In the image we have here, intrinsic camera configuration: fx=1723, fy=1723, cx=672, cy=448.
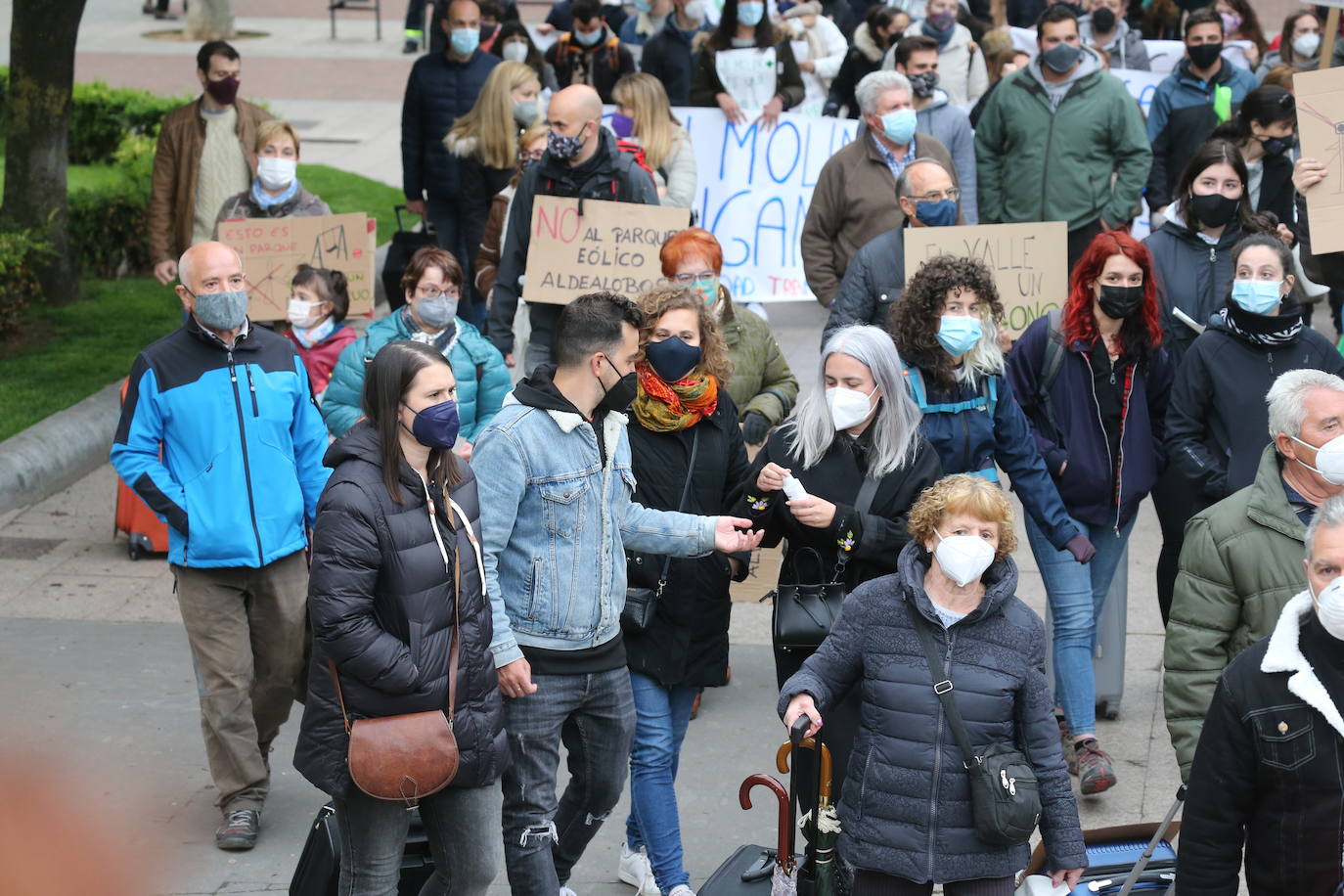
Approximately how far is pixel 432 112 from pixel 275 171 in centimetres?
240

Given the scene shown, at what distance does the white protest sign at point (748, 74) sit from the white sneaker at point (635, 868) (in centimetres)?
653

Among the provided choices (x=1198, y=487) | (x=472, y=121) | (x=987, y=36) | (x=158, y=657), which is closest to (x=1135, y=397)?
(x=1198, y=487)

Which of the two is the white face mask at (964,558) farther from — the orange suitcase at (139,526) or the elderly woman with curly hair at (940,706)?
the orange suitcase at (139,526)

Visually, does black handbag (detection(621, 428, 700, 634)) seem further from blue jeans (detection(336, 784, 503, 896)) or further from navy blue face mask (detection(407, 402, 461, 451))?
navy blue face mask (detection(407, 402, 461, 451))

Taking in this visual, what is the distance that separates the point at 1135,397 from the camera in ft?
20.0

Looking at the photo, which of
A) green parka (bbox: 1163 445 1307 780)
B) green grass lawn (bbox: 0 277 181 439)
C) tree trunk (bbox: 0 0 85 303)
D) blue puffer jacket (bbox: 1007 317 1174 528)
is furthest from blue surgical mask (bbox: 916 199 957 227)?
tree trunk (bbox: 0 0 85 303)

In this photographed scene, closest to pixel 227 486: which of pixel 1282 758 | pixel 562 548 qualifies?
pixel 562 548

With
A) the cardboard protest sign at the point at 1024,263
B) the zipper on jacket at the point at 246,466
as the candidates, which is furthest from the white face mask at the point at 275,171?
the cardboard protest sign at the point at 1024,263

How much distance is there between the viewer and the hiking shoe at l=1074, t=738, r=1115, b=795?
595 cm

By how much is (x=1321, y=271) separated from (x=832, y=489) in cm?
251

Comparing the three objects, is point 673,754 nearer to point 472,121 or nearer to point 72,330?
point 472,121

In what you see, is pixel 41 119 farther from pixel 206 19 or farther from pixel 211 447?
pixel 206 19

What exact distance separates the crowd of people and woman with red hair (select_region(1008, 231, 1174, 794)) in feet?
0.04

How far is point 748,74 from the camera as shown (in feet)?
35.9
